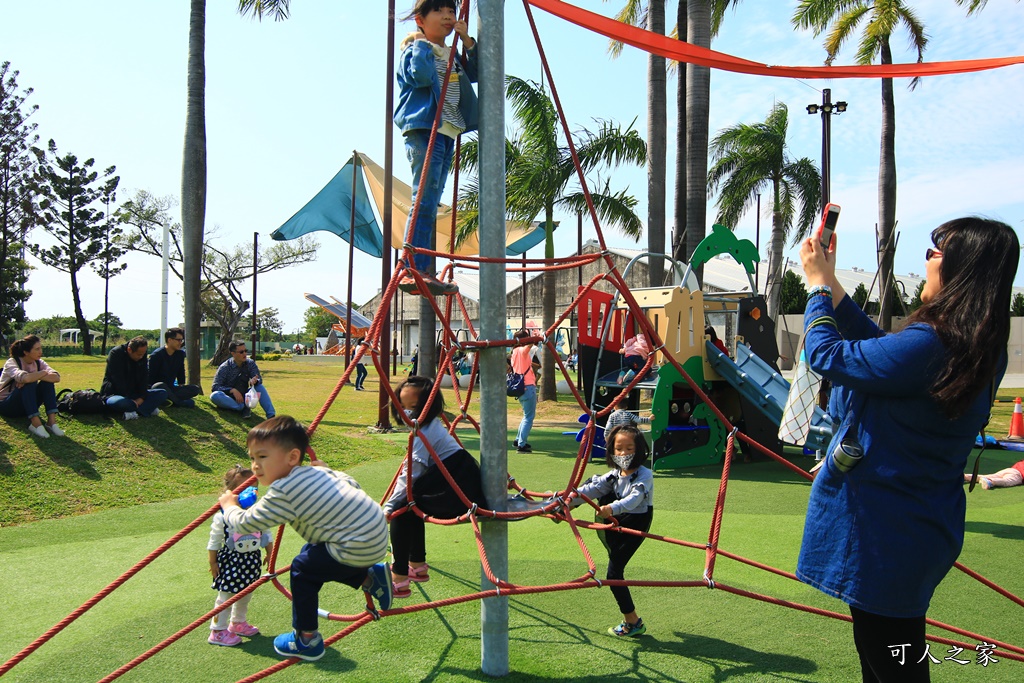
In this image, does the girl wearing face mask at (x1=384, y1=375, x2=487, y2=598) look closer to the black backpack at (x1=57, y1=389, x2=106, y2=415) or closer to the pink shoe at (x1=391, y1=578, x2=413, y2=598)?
the pink shoe at (x1=391, y1=578, x2=413, y2=598)

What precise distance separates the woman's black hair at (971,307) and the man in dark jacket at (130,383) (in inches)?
318

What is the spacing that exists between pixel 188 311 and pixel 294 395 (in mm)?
5978

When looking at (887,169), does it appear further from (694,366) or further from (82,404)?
(82,404)

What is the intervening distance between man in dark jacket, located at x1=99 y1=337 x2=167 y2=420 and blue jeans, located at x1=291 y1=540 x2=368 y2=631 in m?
6.54

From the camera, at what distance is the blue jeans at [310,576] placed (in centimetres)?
250

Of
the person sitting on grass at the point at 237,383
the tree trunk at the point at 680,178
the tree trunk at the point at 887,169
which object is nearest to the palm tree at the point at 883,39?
the tree trunk at the point at 887,169

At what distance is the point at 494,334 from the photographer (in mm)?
3023

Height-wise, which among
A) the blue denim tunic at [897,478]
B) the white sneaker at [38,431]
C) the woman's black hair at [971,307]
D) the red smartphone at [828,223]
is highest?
the red smartphone at [828,223]

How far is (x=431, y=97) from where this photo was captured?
340 cm

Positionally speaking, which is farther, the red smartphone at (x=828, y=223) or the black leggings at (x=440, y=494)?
the black leggings at (x=440, y=494)

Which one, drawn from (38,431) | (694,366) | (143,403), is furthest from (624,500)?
(143,403)

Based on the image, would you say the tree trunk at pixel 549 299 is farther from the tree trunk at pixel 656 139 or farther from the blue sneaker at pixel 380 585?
the blue sneaker at pixel 380 585

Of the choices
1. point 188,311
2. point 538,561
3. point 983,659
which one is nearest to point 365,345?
point 538,561

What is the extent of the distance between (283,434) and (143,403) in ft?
22.4
